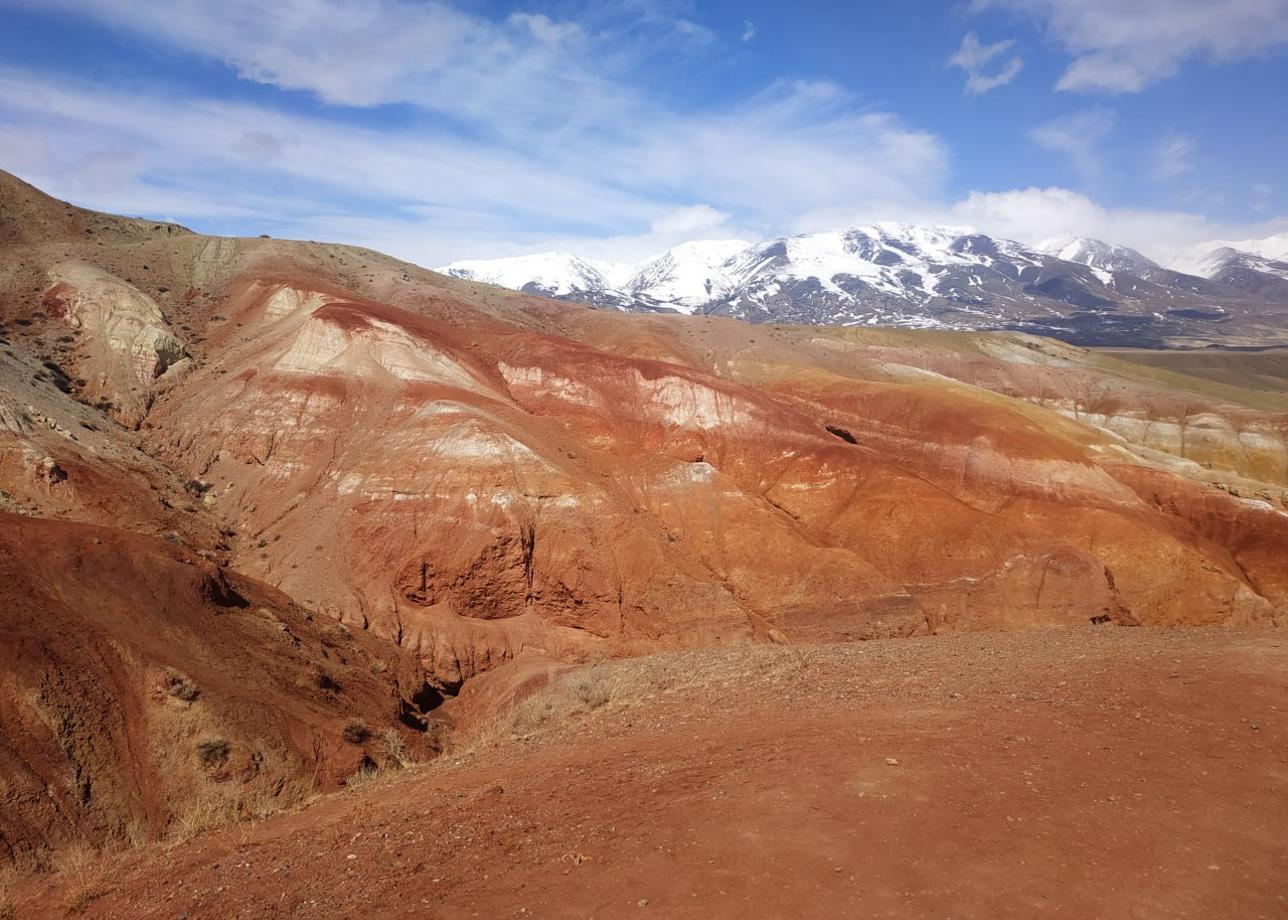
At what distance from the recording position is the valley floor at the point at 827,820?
7566 mm

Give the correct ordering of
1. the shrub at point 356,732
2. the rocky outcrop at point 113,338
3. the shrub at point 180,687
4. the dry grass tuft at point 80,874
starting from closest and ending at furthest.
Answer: the dry grass tuft at point 80,874, the shrub at point 180,687, the shrub at point 356,732, the rocky outcrop at point 113,338

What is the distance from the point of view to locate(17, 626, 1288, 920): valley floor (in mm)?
7566

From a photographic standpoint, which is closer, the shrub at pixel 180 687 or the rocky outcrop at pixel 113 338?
the shrub at pixel 180 687

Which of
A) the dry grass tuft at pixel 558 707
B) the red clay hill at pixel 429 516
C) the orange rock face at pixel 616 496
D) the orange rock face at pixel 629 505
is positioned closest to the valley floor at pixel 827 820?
the dry grass tuft at pixel 558 707

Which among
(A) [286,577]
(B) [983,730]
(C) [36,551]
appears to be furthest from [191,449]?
(B) [983,730]

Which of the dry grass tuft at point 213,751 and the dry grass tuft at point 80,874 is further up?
the dry grass tuft at point 80,874

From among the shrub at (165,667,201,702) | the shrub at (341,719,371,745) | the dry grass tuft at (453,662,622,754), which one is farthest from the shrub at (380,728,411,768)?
the shrub at (165,667,201,702)

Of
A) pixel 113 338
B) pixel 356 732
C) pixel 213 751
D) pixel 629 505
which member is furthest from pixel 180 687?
pixel 113 338

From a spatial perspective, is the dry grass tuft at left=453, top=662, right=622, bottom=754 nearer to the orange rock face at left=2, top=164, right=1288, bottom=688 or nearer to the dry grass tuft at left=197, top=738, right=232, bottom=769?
the dry grass tuft at left=197, top=738, right=232, bottom=769

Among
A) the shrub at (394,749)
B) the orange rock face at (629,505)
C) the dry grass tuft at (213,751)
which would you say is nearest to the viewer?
the dry grass tuft at (213,751)

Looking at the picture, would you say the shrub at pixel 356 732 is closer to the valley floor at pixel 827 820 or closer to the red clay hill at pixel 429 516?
the red clay hill at pixel 429 516

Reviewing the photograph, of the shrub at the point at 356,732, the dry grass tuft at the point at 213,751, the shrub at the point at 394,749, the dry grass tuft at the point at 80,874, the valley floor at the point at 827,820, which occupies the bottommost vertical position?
the shrub at the point at 394,749

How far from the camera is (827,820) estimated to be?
9.01m

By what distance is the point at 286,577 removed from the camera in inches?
1111
